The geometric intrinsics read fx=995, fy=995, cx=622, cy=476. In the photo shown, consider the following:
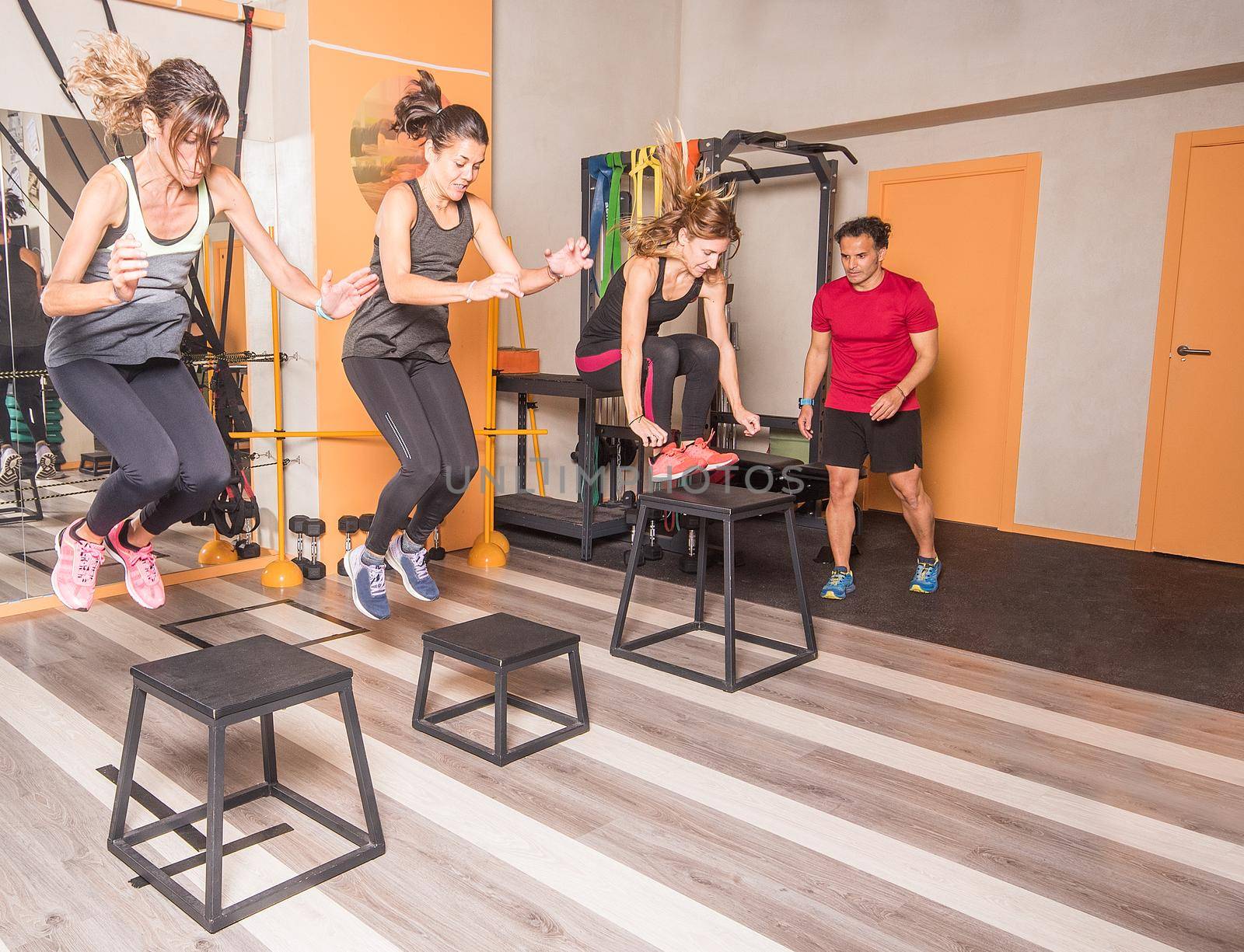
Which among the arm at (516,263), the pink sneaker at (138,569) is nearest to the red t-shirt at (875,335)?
the arm at (516,263)

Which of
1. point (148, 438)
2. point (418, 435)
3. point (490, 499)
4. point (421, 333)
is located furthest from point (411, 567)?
point (490, 499)

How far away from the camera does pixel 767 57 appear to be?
624cm

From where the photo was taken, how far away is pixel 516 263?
3154 millimetres

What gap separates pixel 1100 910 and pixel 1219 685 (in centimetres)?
167

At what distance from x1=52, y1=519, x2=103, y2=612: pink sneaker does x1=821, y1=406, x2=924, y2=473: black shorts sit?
2843 millimetres

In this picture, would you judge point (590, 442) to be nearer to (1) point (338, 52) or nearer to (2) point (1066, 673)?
(1) point (338, 52)

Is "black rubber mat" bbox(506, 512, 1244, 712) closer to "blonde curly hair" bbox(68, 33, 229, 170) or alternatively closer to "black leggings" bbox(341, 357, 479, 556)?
"black leggings" bbox(341, 357, 479, 556)

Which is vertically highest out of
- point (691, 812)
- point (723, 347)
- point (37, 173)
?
point (37, 173)

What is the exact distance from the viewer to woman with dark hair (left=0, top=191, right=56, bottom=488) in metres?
3.56

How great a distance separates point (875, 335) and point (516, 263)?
67.8 inches

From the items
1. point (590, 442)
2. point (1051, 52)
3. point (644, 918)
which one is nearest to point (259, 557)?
point (590, 442)

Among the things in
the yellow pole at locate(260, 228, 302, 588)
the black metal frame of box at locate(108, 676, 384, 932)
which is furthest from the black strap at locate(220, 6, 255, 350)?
the black metal frame of box at locate(108, 676, 384, 932)

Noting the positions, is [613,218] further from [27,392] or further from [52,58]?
[27,392]

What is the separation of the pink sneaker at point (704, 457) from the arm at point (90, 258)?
6.21 ft
